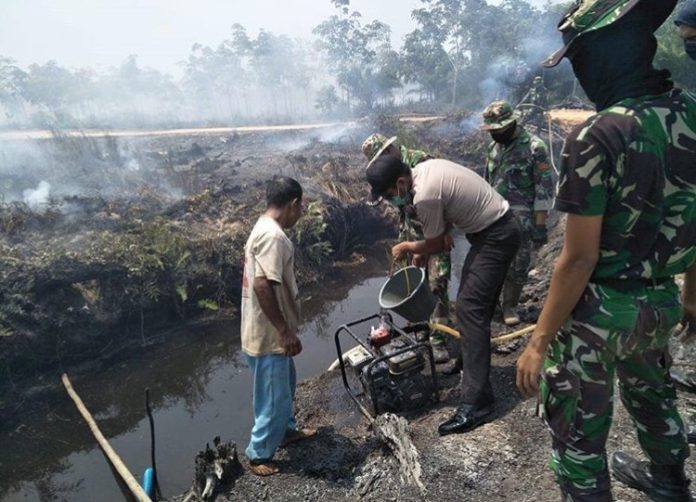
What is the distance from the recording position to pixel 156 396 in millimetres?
5742

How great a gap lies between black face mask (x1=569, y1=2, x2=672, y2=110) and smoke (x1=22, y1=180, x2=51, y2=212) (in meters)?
10.0

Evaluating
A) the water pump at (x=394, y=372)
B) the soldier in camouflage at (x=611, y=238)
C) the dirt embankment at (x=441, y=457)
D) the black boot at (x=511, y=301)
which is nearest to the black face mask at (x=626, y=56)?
the soldier in camouflage at (x=611, y=238)

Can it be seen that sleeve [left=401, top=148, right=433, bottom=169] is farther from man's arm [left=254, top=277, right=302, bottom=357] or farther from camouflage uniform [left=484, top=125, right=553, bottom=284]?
man's arm [left=254, top=277, right=302, bottom=357]

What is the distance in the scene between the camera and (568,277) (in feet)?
5.07

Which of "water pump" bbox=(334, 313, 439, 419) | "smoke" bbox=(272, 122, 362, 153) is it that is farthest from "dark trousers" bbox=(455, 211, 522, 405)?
"smoke" bbox=(272, 122, 362, 153)

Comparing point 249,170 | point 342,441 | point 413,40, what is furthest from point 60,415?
point 413,40

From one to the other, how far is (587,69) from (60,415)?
20.9ft

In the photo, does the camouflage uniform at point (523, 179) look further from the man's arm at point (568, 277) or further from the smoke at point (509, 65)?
the smoke at point (509, 65)

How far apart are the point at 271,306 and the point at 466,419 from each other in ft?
5.54

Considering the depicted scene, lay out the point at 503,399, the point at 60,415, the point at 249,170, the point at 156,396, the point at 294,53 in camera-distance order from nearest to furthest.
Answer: the point at 503,399 < the point at 60,415 < the point at 156,396 < the point at 249,170 < the point at 294,53

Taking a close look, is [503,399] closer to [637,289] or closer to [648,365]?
[648,365]

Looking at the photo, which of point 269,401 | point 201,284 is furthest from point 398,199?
point 201,284

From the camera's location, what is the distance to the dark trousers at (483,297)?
336 cm

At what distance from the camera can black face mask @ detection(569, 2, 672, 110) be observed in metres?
1.47
